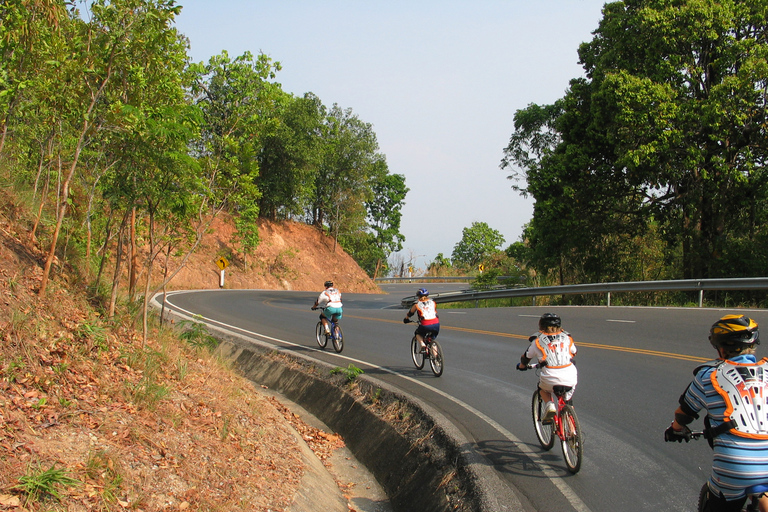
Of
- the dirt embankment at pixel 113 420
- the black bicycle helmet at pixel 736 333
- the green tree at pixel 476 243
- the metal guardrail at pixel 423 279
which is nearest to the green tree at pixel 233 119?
the dirt embankment at pixel 113 420

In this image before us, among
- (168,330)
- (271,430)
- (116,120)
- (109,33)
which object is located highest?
(109,33)

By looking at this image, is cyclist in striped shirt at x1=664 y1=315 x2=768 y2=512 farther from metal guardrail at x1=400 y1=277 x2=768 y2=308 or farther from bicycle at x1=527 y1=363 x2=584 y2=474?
metal guardrail at x1=400 y1=277 x2=768 y2=308

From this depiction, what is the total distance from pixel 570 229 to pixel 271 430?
66.2ft

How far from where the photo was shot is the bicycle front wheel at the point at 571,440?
5746mm

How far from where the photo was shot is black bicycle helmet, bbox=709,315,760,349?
3.46m

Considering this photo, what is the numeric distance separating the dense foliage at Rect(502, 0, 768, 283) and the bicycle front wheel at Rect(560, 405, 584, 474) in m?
17.0

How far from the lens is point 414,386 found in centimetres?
1005

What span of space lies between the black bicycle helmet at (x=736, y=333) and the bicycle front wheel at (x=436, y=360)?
24.0ft

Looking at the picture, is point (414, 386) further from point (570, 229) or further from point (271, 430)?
point (570, 229)

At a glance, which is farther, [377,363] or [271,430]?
[377,363]

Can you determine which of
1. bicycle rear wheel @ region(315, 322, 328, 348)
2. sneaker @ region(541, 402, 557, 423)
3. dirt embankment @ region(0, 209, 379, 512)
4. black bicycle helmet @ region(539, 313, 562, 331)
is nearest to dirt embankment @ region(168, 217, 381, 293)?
bicycle rear wheel @ region(315, 322, 328, 348)

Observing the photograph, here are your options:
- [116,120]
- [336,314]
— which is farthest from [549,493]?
[336,314]

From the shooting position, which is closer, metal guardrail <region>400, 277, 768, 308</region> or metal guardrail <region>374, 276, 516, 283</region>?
metal guardrail <region>400, 277, 768, 308</region>

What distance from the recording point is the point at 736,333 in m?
3.50
